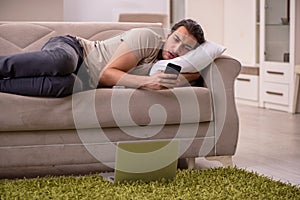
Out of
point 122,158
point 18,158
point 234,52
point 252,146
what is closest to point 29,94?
point 18,158

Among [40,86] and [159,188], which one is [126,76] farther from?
[159,188]

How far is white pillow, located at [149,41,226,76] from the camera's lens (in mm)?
2875

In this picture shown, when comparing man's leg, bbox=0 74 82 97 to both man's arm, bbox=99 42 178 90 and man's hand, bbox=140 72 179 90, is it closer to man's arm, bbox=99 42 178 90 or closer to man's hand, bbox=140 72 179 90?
man's arm, bbox=99 42 178 90

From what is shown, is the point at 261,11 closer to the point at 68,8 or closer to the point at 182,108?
the point at 68,8

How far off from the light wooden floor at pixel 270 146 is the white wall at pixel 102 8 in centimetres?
168

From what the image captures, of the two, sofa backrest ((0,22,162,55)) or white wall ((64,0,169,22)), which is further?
white wall ((64,0,169,22))

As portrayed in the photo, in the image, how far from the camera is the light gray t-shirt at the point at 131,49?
2.89 m

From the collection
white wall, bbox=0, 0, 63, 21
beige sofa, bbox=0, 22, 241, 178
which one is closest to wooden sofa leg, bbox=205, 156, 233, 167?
beige sofa, bbox=0, 22, 241, 178

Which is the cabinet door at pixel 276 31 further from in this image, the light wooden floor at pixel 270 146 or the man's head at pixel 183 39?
the man's head at pixel 183 39

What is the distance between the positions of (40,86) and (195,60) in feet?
2.57

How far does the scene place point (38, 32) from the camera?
3.23m

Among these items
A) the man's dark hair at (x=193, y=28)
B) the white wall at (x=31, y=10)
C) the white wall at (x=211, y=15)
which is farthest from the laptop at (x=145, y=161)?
the white wall at (x=211, y=15)

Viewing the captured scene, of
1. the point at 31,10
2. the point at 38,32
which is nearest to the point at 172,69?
the point at 38,32

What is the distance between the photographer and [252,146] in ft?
11.8
